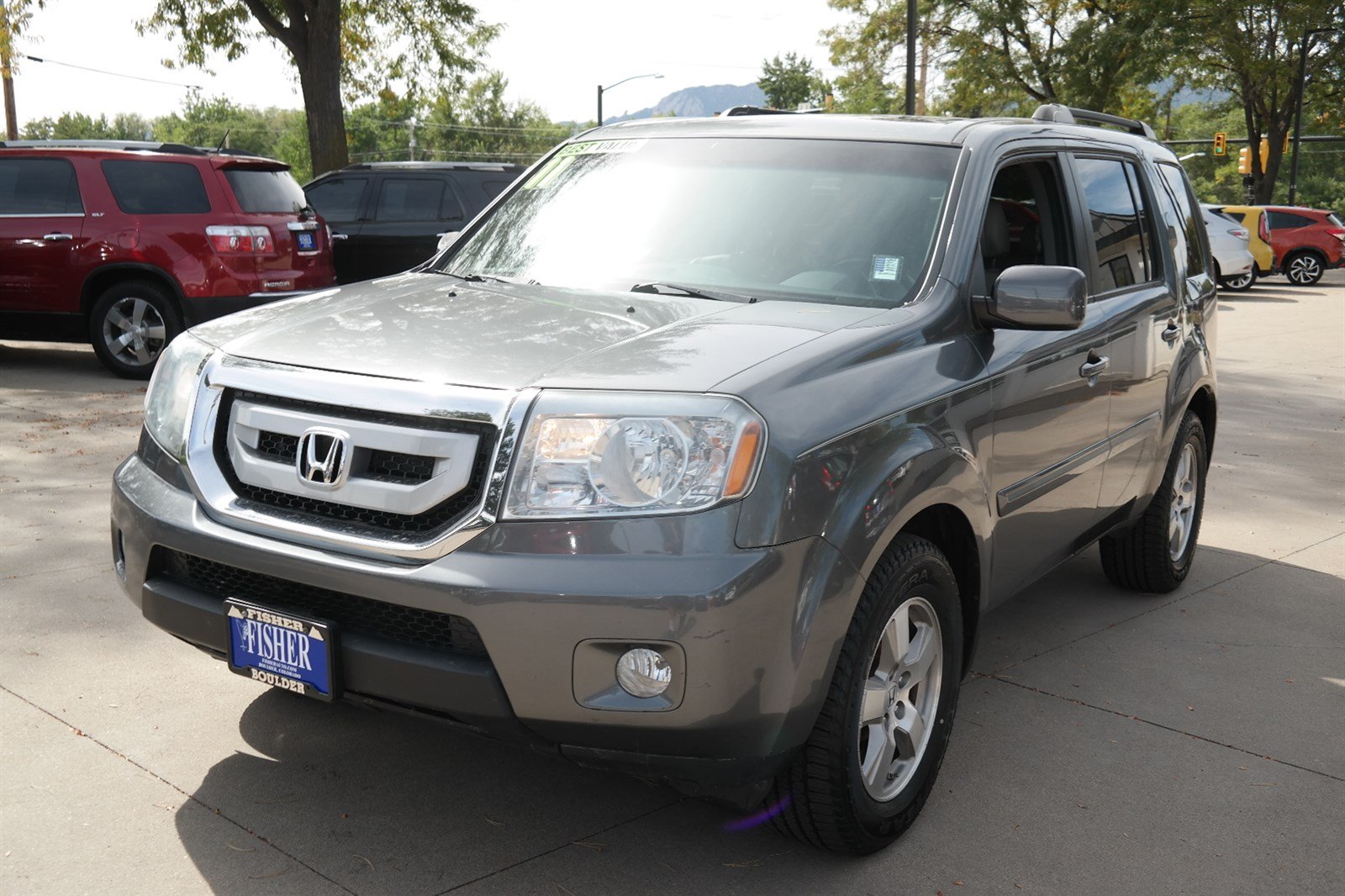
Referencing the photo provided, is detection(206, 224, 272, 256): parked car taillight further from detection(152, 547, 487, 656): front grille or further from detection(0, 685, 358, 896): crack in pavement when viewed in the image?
detection(152, 547, 487, 656): front grille

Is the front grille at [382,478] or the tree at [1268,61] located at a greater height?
the tree at [1268,61]

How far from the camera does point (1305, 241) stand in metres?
28.3

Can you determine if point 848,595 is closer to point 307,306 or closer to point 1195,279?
point 307,306

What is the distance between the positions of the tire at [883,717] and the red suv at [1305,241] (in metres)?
28.0

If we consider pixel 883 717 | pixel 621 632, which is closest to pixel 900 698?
pixel 883 717

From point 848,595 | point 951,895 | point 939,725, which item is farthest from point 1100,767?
point 848,595

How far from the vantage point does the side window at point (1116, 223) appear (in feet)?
15.2

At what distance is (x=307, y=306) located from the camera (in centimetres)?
368

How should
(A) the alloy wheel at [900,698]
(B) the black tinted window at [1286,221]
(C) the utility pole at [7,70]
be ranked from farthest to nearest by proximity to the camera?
(B) the black tinted window at [1286,221] < (C) the utility pole at [7,70] < (A) the alloy wheel at [900,698]

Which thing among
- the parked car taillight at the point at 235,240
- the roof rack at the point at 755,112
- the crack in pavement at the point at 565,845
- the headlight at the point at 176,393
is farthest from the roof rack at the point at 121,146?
the crack in pavement at the point at 565,845

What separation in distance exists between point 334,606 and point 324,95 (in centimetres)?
1690

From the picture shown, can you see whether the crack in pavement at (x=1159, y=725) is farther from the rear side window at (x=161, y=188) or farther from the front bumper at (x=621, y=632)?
the rear side window at (x=161, y=188)

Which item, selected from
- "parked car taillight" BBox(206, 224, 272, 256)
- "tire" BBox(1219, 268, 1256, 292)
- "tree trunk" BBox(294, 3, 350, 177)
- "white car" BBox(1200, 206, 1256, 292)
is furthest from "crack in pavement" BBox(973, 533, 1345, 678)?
"tire" BBox(1219, 268, 1256, 292)

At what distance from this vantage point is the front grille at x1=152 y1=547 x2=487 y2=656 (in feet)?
9.20
